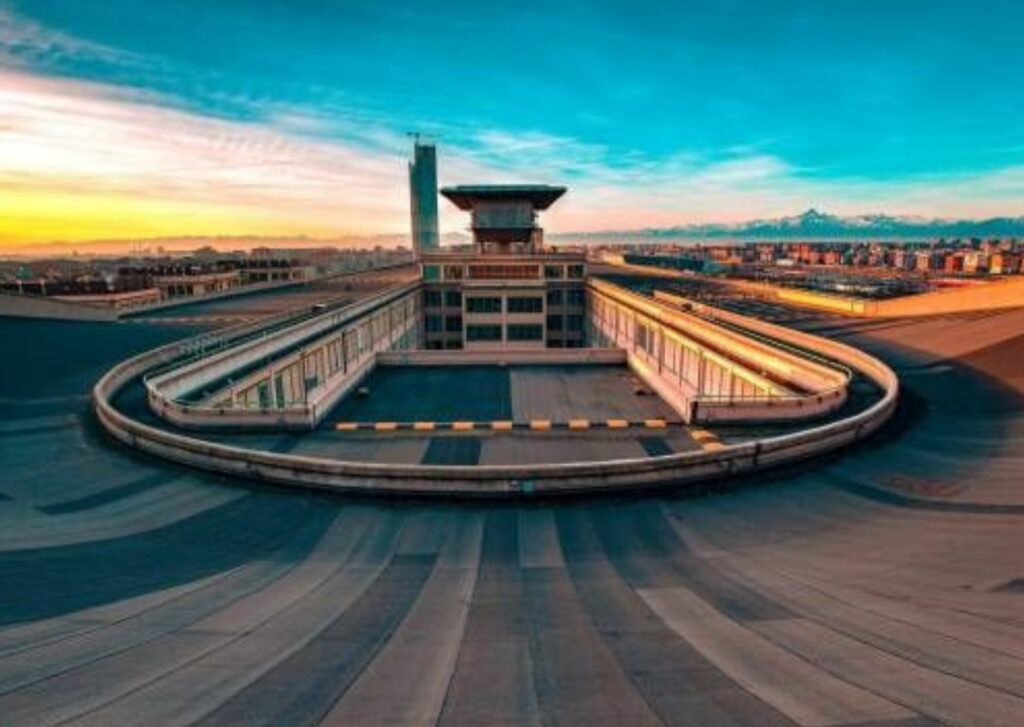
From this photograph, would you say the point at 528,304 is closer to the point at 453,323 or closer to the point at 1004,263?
the point at 453,323

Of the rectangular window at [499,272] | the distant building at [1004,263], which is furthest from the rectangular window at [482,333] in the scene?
the distant building at [1004,263]

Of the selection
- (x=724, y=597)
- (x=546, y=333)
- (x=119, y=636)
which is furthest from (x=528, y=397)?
(x=546, y=333)

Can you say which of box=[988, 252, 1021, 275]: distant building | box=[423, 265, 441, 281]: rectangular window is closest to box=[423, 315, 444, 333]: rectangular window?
box=[423, 265, 441, 281]: rectangular window

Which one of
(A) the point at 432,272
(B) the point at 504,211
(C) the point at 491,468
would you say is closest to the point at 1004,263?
(B) the point at 504,211

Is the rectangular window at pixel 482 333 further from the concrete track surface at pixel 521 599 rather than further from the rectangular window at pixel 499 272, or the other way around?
the concrete track surface at pixel 521 599

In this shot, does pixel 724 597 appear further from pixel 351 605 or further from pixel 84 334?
pixel 84 334

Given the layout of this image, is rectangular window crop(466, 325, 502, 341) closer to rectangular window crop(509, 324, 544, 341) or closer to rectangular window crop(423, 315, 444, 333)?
rectangular window crop(509, 324, 544, 341)
